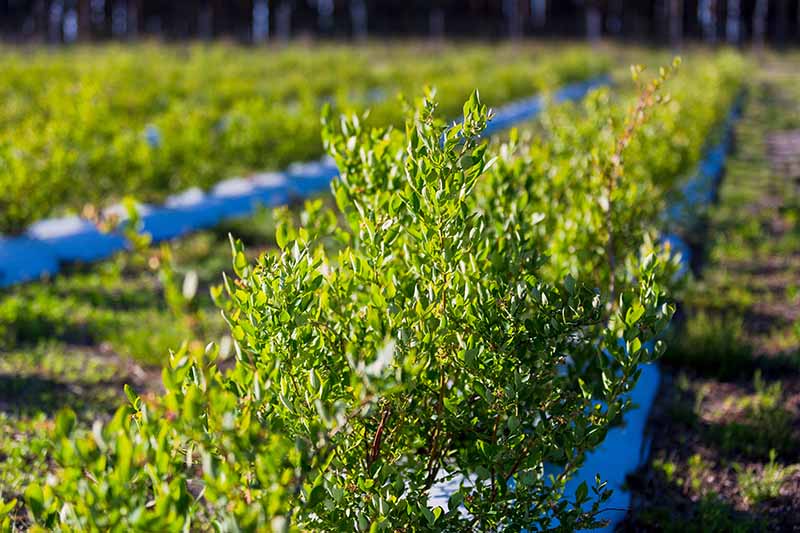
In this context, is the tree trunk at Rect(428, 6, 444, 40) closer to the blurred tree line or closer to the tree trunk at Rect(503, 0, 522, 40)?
the blurred tree line

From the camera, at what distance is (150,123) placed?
959 centimetres

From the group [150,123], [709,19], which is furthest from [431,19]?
[150,123]

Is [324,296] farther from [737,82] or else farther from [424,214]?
[737,82]

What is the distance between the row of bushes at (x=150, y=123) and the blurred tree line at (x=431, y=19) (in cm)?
1593

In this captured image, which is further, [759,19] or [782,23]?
[782,23]

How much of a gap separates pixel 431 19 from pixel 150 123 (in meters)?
27.1

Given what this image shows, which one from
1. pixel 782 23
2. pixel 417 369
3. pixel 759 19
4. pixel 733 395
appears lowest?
pixel 733 395

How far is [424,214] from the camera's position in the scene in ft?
6.36

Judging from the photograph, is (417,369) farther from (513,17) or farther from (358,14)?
(358,14)

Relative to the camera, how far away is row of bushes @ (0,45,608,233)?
5.44 meters

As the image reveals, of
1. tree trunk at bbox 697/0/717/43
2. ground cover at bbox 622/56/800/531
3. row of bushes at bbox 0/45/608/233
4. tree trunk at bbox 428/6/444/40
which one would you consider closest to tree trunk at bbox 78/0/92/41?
row of bushes at bbox 0/45/608/233

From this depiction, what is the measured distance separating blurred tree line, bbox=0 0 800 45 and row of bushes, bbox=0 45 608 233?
15931mm

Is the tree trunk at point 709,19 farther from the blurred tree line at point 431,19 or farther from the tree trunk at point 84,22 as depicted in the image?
the tree trunk at point 84,22

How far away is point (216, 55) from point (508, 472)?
1691 centimetres
